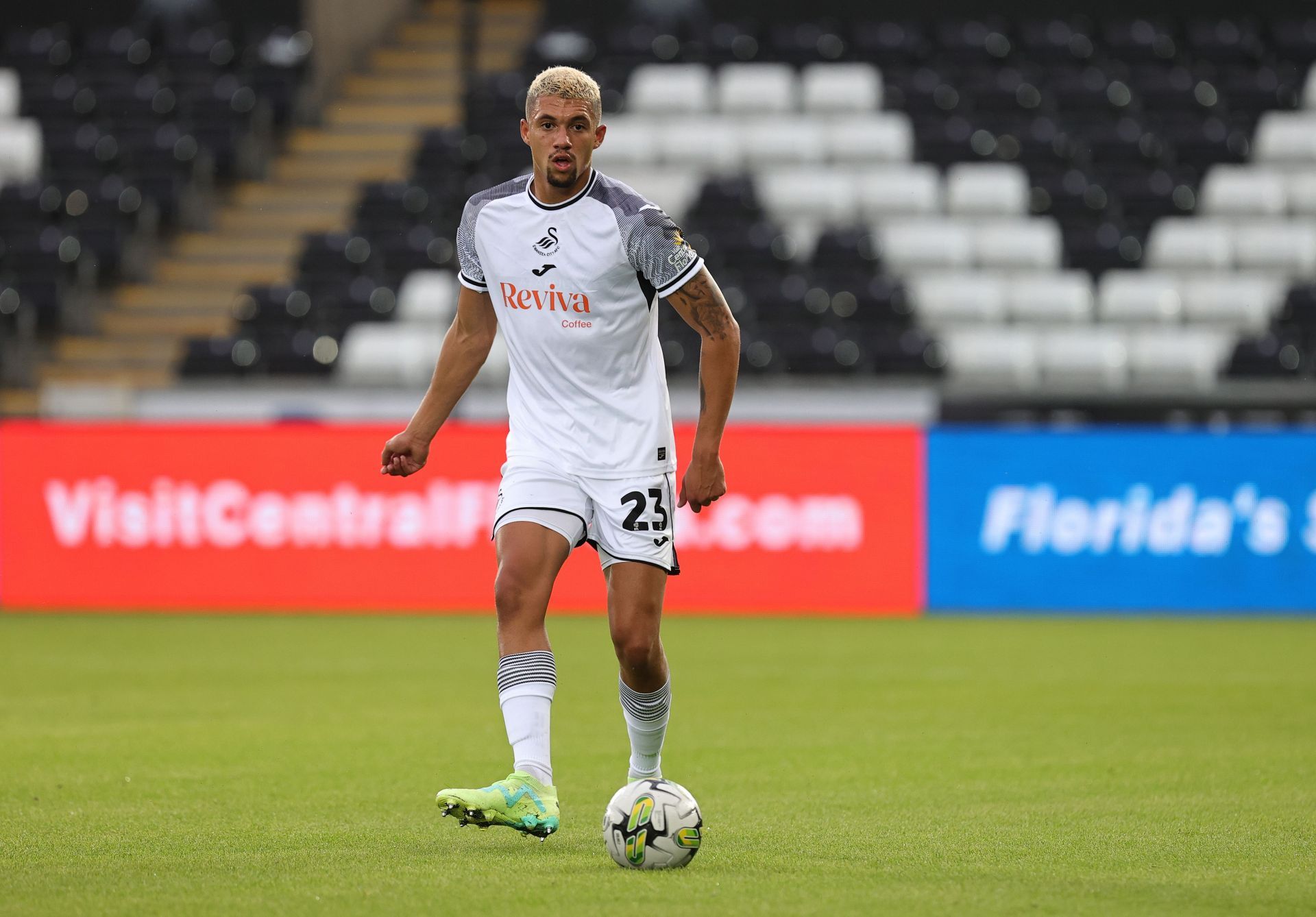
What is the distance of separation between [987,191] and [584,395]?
17.8 metres

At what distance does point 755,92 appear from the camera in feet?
79.9

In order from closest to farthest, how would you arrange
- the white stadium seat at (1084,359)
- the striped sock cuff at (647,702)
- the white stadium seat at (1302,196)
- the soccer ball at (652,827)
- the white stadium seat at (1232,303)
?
1. the soccer ball at (652,827)
2. the striped sock cuff at (647,702)
3. the white stadium seat at (1084,359)
4. the white stadium seat at (1232,303)
5. the white stadium seat at (1302,196)

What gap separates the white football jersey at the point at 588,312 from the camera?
5.57 meters

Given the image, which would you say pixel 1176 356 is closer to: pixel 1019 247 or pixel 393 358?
pixel 1019 247

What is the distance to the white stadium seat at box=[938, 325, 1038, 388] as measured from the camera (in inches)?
773

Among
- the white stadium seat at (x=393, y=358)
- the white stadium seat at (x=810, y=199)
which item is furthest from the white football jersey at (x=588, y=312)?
the white stadium seat at (x=810, y=199)

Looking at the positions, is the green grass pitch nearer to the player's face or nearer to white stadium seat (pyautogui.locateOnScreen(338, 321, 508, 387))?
the player's face

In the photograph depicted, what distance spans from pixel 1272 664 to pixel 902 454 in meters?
4.15

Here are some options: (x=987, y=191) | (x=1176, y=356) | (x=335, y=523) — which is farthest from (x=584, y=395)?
(x=987, y=191)

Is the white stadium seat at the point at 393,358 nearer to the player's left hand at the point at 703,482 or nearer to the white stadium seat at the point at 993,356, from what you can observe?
the white stadium seat at the point at 993,356

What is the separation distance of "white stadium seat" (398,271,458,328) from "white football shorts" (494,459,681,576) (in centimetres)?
1514

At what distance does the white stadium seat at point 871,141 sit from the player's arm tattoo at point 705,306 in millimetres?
18417

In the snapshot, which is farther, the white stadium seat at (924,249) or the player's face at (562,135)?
the white stadium seat at (924,249)

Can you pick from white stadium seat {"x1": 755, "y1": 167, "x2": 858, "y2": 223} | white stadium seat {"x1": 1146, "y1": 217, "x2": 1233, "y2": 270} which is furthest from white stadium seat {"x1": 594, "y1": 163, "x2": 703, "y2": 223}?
white stadium seat {"x1": 1146, "y1": 217, "x2": 1233, "y2": 270}
